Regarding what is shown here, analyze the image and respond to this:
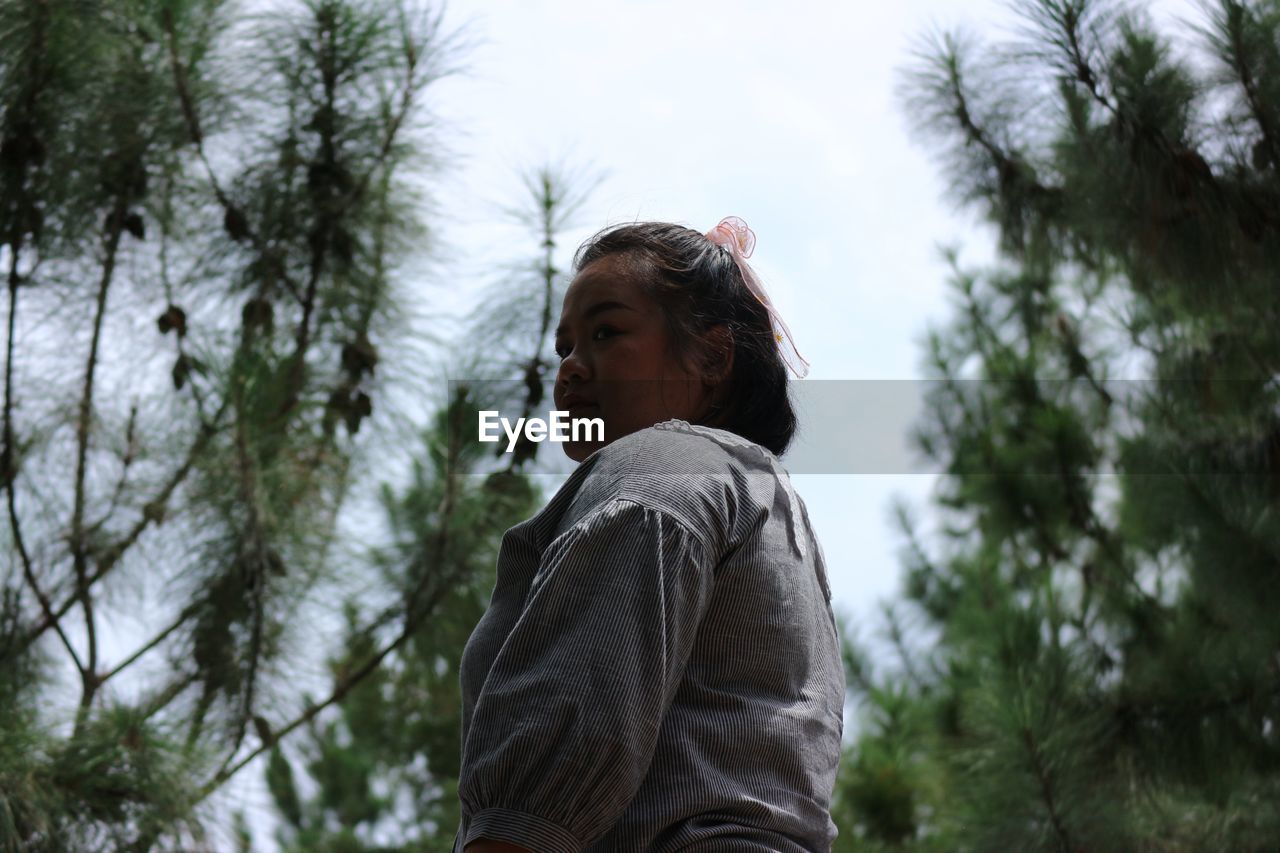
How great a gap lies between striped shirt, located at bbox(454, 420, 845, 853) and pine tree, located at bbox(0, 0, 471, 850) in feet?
4.09

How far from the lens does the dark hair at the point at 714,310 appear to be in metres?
0.89

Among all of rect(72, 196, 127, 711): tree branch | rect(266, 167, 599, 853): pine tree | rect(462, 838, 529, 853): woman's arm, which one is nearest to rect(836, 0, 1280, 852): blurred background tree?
rect(266, 167, 599, 853): pine tree

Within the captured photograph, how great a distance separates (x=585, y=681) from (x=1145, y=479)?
2.22 meters

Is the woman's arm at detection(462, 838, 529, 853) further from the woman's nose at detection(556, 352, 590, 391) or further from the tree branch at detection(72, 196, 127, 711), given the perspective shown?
the tree branch at detection(72, 196, 127, 711)

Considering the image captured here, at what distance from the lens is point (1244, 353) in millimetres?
2631

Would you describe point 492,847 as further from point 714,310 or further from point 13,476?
point 13,476

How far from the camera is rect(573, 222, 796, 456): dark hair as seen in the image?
2.93 ft

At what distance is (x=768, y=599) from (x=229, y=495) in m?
1.41

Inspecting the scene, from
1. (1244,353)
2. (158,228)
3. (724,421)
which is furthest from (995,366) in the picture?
(724,421)

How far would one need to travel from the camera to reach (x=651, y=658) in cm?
64

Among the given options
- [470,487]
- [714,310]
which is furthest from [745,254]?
[470,487]

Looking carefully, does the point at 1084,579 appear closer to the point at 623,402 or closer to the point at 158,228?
the point at 158,228

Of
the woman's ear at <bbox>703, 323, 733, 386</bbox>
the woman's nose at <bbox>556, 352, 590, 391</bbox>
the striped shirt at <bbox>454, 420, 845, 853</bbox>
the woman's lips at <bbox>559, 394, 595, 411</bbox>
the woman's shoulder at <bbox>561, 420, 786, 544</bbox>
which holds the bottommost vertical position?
the striped shirt at <bbox>454, 420, 845, 853</bbox>

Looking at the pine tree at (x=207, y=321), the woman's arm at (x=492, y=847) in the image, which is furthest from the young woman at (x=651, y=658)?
the pine tree at (x=207, y=321)
